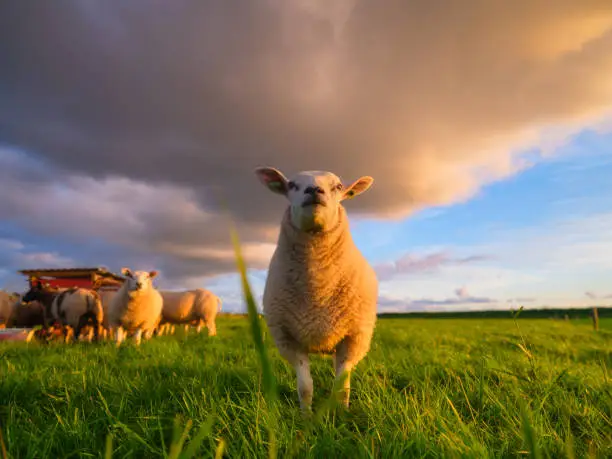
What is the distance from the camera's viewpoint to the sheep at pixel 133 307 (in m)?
10.3

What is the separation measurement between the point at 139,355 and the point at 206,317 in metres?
9.38

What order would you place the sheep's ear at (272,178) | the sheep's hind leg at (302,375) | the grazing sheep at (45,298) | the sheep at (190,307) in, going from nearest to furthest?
the sheep's hind leg at (302,375), the sheep's ear at (272,178), the grazing sheep at (45,298), the sheep at (190,307)

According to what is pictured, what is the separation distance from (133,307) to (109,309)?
836mm

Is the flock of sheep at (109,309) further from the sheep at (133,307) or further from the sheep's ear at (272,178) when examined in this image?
the sheep's ear at (272,178)

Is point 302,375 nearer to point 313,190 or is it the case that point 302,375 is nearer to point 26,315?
point 313,190

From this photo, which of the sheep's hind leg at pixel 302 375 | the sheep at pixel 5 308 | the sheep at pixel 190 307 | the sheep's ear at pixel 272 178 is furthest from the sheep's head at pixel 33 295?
the sheep's hind leg at pixel 302 375

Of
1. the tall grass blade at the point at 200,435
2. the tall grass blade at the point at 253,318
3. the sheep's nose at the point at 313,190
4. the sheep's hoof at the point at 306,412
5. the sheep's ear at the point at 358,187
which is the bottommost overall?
the sheep's hoof at the point at 306,412

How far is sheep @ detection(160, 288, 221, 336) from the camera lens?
51.7ft

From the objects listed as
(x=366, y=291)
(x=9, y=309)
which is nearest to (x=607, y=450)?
(x=366, y=291)

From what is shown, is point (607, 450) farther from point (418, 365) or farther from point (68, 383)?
point (68, 383)

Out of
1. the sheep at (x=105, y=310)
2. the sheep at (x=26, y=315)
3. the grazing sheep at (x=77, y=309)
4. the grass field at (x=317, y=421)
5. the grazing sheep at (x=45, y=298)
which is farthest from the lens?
the sheep at (x=26, y=315)

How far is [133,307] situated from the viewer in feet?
33.9

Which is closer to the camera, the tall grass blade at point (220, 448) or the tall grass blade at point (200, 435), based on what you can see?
the tall grass blade at point (200, 435)

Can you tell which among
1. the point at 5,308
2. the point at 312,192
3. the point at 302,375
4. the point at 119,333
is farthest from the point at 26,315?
the point at 312,192
